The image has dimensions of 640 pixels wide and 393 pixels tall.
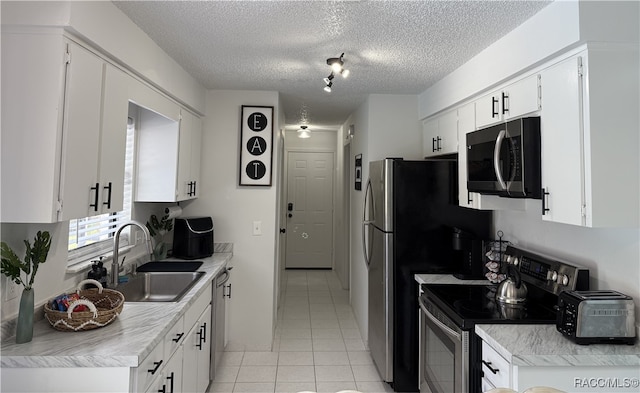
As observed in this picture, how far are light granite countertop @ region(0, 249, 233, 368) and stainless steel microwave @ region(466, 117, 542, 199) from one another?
6.01 ft

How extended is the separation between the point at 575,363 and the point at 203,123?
10.2 feet

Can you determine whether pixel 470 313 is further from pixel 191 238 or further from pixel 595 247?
pixel 191 238

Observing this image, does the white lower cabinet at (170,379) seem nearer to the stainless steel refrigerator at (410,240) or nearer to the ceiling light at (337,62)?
the stainless steel refrigerator at (410,240)

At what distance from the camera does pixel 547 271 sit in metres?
1.90

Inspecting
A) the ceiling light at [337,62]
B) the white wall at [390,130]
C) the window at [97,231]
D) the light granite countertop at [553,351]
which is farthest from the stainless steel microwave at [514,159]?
the window at [97,231]

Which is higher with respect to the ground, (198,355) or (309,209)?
(309,209)

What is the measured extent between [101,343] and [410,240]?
197 centimetres

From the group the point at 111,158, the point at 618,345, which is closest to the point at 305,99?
the point at 111,158

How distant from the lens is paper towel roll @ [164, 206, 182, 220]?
2.83 meters

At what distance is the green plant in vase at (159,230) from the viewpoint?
2.66 metres

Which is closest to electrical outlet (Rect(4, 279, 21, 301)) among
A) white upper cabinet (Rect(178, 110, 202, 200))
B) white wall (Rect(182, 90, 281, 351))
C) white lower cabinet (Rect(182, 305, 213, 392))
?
white lower cabinet (Rect(182, 305, 213, 392))

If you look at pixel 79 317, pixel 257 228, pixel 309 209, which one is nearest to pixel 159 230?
pixel 257 228

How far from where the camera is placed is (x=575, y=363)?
1.37m

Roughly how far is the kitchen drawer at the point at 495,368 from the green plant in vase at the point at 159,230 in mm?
2338
